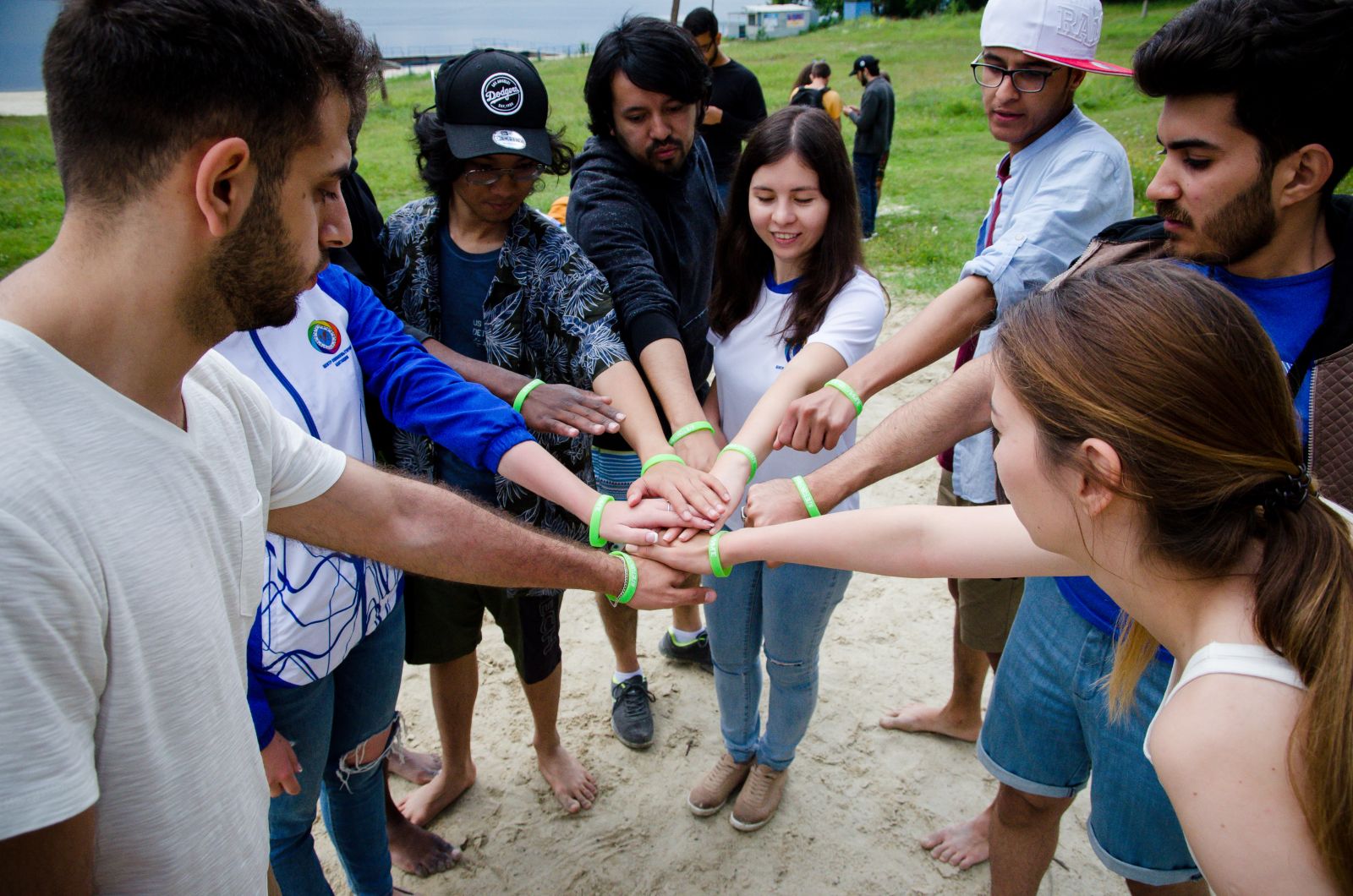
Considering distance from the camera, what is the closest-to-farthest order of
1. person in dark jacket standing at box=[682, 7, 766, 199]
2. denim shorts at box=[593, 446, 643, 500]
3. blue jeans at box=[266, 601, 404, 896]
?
blue jeans at box=[266, 601, 404, 896]
denim shorts at box=[593, 446, 643, 500]
person in dark jacket standing at box=[682, 7, 766, 199]

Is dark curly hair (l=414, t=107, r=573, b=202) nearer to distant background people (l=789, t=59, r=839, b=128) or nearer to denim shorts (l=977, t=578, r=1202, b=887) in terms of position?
denim shorts (l=977, t=578, r=1202, b=887)

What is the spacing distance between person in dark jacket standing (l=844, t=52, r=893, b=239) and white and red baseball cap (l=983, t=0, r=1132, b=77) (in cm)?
777

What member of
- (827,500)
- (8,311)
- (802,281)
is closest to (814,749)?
(827,500)

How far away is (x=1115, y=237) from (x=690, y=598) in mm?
1445

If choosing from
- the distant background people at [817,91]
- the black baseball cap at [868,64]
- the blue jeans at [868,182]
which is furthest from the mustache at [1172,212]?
the black baseball cap at [868,64]

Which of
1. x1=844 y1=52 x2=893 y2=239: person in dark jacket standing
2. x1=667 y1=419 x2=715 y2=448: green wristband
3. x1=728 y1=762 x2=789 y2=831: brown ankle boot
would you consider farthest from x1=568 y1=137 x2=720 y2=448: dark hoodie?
x1=844 y1=52 x2=893 y2=239: person in dark jacket standing

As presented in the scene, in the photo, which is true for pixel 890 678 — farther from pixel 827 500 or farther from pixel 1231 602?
pixel 1231 602

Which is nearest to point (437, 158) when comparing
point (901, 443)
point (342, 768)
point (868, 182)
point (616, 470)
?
point (616, 470)

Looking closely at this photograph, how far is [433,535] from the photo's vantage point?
6.59ft

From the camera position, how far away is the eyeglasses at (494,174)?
8.09 feet

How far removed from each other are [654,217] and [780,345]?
2.14ft

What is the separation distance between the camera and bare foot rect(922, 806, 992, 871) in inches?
109

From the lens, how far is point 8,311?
1.06 metres

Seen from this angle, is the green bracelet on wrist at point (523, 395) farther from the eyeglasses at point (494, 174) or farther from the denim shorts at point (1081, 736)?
the denim shorts at point (1081, 736)
